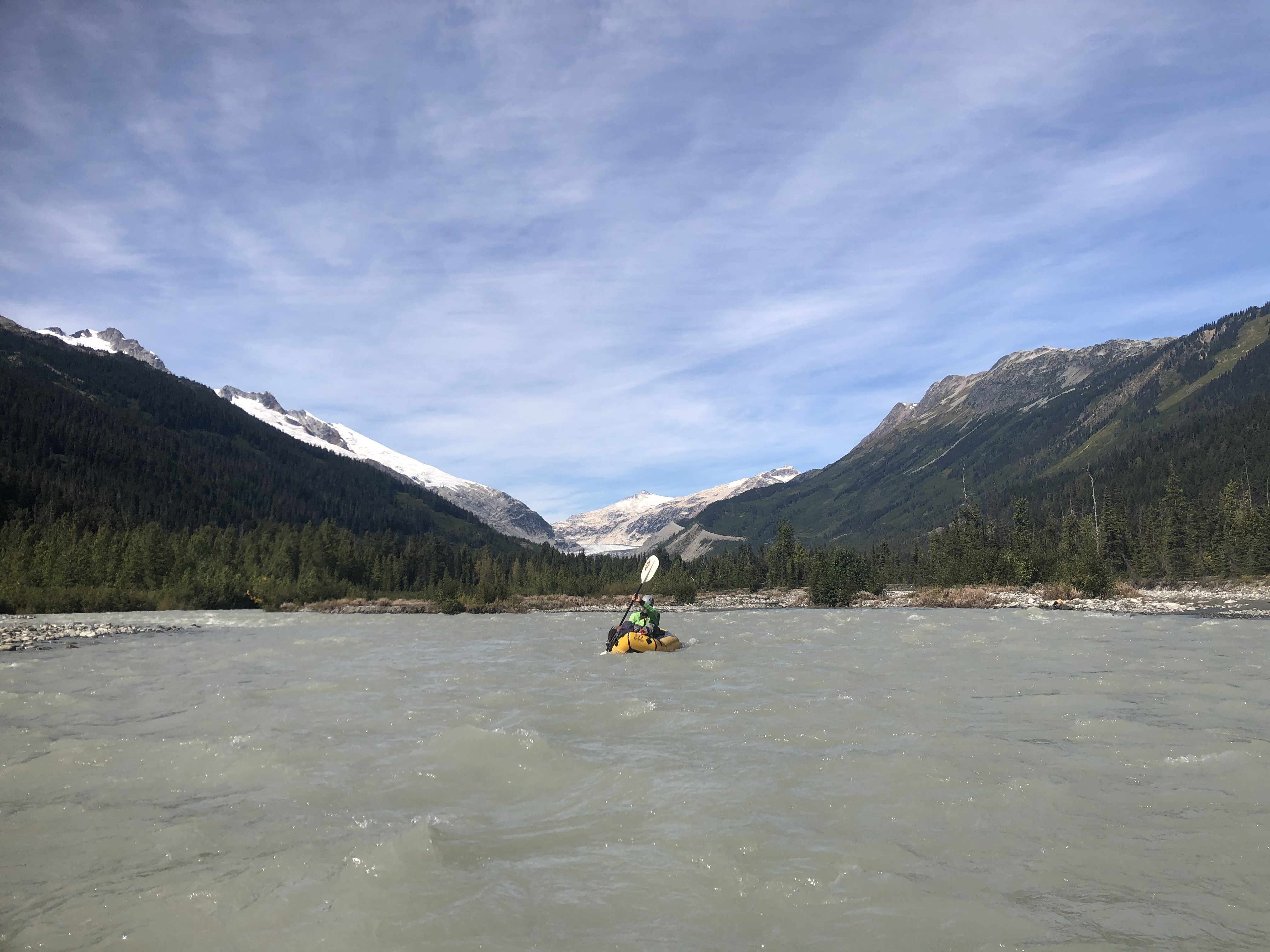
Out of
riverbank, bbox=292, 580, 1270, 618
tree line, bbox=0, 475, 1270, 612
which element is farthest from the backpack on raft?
tree line, bbox=0, 475, 1270, 612

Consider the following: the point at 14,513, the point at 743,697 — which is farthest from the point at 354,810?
the point at 14,513

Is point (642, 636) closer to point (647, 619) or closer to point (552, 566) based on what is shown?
point (647, 619)

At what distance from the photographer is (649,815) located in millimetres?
10680

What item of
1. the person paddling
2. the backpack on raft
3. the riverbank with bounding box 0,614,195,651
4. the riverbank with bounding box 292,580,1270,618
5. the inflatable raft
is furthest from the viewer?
the riverbank with bounding box 292,580,1270,618

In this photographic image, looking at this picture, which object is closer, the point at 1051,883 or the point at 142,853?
the point at 1051,883

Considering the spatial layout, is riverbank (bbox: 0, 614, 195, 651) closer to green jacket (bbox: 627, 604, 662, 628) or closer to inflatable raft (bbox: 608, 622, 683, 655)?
inflatable raft (bbox: 608, 622, 683, 655)

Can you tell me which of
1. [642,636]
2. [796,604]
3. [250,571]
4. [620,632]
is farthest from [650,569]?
[250,571]

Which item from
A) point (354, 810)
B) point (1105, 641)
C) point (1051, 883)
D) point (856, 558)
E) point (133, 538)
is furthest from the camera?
point (856, 558)

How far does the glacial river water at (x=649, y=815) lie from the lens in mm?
7137

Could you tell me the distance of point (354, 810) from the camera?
11.0 meters

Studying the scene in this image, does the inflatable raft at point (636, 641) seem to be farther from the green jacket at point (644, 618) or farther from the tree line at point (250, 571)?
the tree line at point (250, 571)

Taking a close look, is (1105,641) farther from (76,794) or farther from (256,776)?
(76,794)

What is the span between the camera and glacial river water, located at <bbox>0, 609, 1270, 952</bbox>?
714cm

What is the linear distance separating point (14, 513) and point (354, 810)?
557 ft
